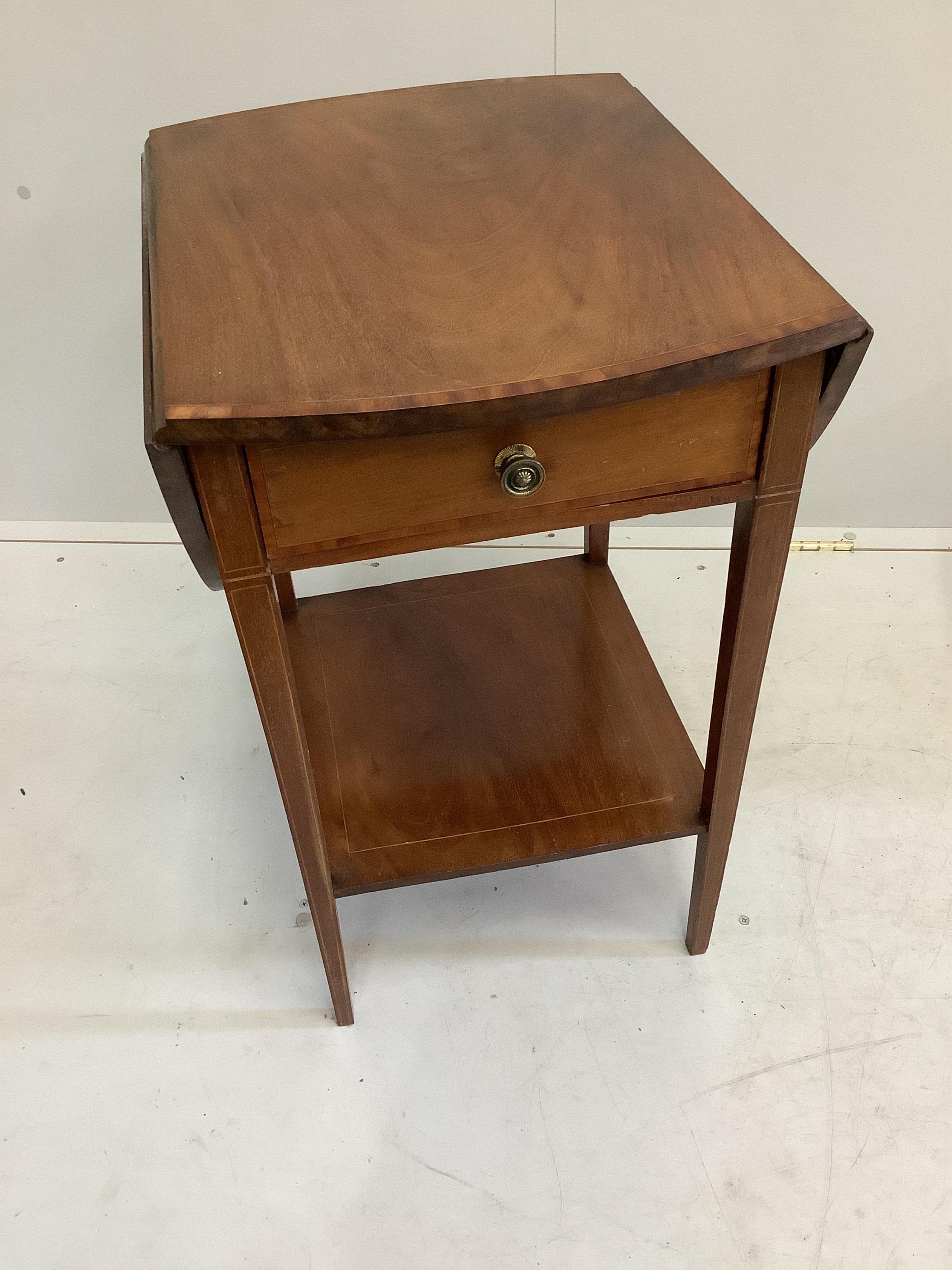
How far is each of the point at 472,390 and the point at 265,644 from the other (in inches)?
9.7

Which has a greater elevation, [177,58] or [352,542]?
[177,58]

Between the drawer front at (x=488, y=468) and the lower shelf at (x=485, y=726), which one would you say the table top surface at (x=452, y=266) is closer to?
the drawer front at (x=488, y=468)

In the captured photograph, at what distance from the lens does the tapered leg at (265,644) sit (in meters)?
0.63

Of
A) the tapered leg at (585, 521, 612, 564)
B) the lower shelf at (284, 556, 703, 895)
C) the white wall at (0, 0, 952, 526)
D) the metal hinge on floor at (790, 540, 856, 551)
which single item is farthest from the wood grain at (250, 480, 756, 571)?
the metal hinge on floor at (790, 540, 856, 551)

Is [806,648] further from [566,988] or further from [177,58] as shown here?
[177,58]

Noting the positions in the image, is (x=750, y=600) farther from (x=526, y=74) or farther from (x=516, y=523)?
(x=526, y=74)

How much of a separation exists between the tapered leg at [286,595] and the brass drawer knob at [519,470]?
67 cm

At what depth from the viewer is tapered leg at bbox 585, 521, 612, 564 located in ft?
4.25

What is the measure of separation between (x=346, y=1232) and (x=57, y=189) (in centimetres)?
133

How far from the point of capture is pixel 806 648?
4.81 ft

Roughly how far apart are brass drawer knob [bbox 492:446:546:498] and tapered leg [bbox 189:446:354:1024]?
17cm

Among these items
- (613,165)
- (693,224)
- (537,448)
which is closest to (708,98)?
(613,165)

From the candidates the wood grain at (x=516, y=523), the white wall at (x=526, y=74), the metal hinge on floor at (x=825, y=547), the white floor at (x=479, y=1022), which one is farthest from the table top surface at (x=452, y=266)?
the metal hinge on floor at (x=825, y=547)

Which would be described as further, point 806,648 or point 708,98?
point 806,648
